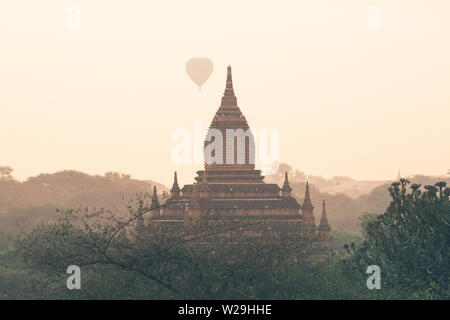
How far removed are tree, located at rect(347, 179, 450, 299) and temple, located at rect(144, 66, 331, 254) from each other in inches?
1168

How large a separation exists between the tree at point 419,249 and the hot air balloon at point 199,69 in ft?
167

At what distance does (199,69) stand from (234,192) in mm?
18399

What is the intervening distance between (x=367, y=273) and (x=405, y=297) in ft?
15.1

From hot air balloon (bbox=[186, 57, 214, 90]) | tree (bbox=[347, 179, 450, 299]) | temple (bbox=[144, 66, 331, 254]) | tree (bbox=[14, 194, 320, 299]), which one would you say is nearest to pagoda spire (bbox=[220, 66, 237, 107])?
temple (bbox=[144, 66, 331, 254])

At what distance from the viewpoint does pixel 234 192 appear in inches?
3580

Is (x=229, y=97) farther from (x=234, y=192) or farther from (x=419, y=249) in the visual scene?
(x=419, y=249)

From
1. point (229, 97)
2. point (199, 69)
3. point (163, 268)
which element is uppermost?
point (199, 69)

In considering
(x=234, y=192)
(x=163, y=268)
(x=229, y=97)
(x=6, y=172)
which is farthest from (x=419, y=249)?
(x=6, y=172)

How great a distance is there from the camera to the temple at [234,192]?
88125 mm

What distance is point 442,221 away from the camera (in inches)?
2083

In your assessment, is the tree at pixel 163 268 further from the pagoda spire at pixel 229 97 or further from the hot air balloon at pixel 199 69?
the hot air balloon at pixel 199 69
